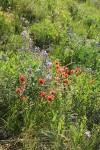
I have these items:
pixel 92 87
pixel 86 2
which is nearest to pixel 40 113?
pixel 92 87

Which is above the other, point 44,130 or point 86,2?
point 44,130

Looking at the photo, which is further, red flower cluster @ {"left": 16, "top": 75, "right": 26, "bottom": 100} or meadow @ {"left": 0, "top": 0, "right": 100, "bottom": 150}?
red flower cluster @ {"left": 16, "top": 75, "right": 26, "bottom": 100}

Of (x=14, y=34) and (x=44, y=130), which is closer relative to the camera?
(x=44, y=130)

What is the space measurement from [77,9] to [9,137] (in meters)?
6.77

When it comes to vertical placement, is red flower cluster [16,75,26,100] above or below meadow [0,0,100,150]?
above

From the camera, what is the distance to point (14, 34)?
23.6ft

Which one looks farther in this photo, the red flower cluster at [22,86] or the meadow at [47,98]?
the red flower cluster at [22,86]

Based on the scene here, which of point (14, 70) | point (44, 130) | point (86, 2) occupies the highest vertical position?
point (14, 70)

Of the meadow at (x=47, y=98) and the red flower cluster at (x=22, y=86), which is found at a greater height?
the red flower cluster at (x=22, y=86)

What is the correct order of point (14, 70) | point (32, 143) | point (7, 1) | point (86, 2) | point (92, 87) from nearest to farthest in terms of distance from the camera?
point (32, 143)
point (14, 70)
point (92, 87)
point (7, 1)
point (86, 2)

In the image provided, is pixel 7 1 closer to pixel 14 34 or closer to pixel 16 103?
pixel 14 34

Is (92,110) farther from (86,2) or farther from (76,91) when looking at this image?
(86,2)

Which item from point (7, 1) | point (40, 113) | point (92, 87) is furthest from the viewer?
point (7, 1)

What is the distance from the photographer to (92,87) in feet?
17.3
